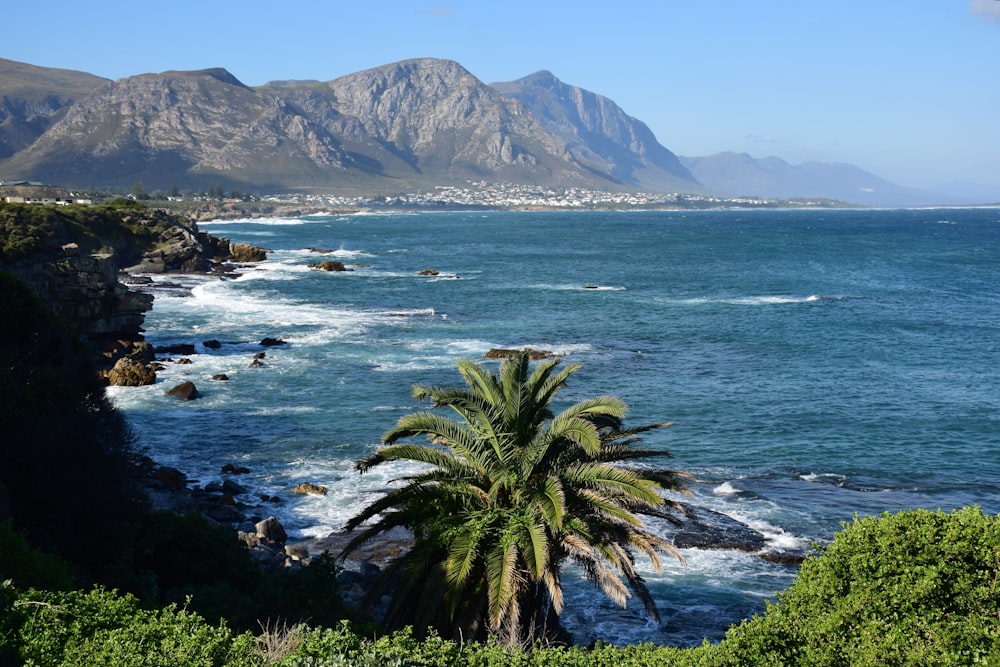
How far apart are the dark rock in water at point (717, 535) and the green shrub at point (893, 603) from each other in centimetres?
1133

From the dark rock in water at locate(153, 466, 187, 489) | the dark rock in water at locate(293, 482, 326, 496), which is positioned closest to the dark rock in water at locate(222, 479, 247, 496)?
the dark rock in water at locate(153, 466, 187, 489)

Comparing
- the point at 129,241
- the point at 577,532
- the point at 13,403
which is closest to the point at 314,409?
the point at 13,403

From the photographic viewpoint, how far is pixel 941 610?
36.9ft

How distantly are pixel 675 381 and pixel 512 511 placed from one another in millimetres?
29145

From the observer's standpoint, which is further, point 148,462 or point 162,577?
point 148,462

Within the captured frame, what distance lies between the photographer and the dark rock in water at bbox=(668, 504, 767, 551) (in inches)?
951

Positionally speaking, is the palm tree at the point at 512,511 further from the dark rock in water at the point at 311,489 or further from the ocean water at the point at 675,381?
the dark rock in water at the point at 311,489

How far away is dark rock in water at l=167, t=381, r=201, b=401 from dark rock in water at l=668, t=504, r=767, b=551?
24075 millimetres

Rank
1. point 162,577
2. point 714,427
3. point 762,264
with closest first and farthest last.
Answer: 1. point 162,577
2. point 714,427
3. point 762,264

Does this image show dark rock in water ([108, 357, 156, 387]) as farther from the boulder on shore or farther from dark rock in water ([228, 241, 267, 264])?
dark rock in water ([228, 241, 267, 264])

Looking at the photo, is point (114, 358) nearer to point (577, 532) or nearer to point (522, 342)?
point (522, 342)

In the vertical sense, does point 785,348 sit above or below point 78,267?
below

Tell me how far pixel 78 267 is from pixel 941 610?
44.5 m

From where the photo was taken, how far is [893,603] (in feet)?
37.3
